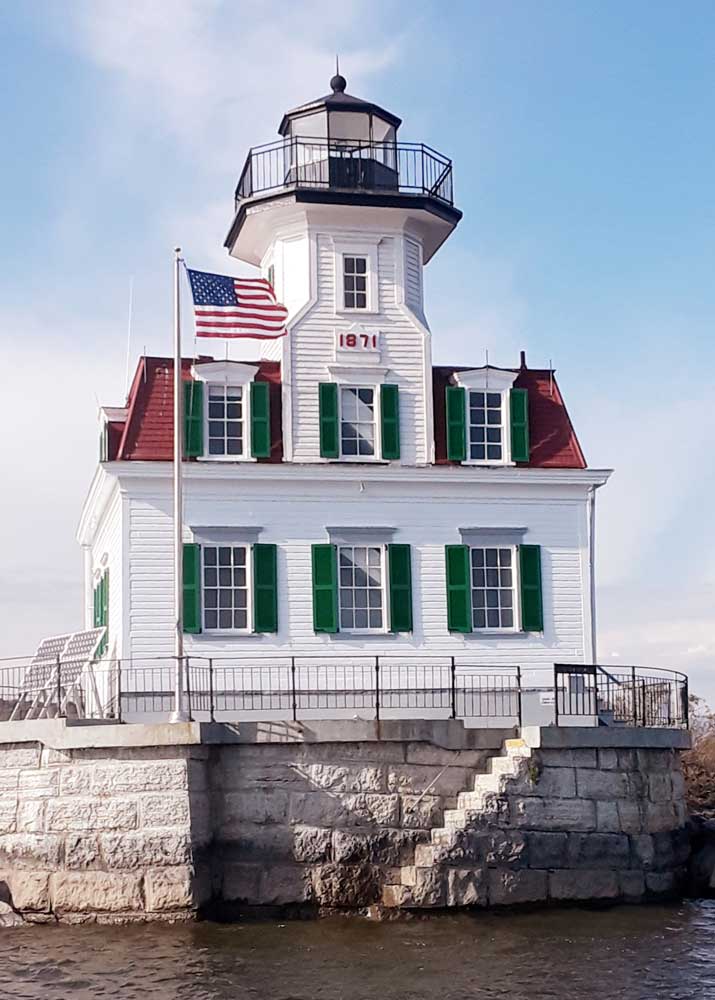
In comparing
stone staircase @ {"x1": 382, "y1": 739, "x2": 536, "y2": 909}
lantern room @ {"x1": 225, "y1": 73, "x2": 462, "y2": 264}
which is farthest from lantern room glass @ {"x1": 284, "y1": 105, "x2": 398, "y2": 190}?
stone staircase @ {"x1": 382, "y1": 739, "x2": 536, "y2": 909}

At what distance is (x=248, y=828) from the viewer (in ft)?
62.1

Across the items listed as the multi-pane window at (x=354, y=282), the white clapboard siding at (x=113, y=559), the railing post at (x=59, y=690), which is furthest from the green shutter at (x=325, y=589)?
the multi-pane window at (x=354, y=282)

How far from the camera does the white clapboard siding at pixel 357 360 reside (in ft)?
79.9

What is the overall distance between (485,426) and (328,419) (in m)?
2.84

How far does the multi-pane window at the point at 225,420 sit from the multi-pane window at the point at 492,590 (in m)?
4.49

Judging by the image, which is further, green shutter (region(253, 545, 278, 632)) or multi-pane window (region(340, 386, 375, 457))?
multi-pane window (region(340, 386, 375, 457))

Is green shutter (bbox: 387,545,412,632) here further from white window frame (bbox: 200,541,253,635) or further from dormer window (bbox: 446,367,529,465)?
white window frame (bbox: 200,541,253,635)

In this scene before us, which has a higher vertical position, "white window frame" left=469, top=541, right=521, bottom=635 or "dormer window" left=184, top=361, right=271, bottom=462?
"dormer window" left=184, top=361, right=271, bottom=462

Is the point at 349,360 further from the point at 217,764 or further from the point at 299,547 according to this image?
the point at 217,764

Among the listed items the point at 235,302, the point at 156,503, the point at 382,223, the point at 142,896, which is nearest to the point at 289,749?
the point at 142,896

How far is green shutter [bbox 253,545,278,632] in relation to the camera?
22.9 meters

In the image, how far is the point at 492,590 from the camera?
23859 millimetres

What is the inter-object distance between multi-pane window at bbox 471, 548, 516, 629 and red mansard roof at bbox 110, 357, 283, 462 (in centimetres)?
389

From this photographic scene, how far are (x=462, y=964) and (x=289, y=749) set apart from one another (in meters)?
3.97
